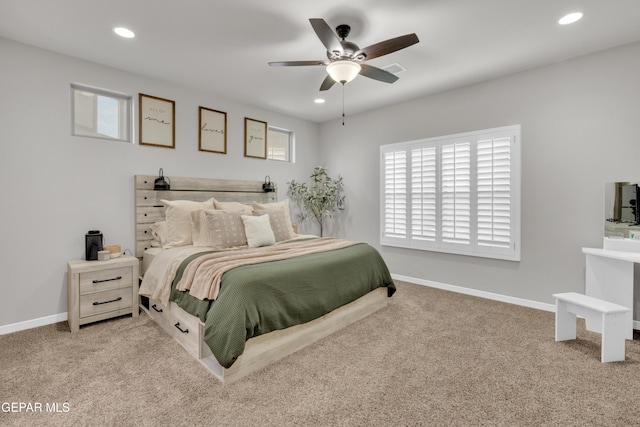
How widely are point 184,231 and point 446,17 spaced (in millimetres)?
3250

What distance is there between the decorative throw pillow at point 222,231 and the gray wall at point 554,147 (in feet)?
8.80

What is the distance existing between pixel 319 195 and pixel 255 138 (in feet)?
4.59

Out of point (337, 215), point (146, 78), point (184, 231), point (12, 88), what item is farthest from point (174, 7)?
point (337, 215)

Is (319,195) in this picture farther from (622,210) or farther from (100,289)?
(622,210)

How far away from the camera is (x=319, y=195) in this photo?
5281 millimetres

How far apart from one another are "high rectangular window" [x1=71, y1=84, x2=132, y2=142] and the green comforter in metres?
1.98

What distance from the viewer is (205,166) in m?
4.29

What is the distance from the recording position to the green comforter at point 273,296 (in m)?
2.08

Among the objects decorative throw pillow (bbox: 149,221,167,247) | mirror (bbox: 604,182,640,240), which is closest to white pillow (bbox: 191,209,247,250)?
decorative throw pillow (bbox: 149,221,167,247)

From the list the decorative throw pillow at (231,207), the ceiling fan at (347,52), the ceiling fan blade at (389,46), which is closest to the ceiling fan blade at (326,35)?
the ceiling fan at (347,52)

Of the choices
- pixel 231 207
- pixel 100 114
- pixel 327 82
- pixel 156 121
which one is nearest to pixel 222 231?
pixel 231 207

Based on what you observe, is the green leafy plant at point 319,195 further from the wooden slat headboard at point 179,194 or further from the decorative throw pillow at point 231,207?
the decorative throw pillow at point 231,207

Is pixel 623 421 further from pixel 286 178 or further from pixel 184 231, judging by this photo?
pixel 286 178

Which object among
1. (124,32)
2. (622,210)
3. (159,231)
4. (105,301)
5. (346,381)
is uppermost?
(124,32)
